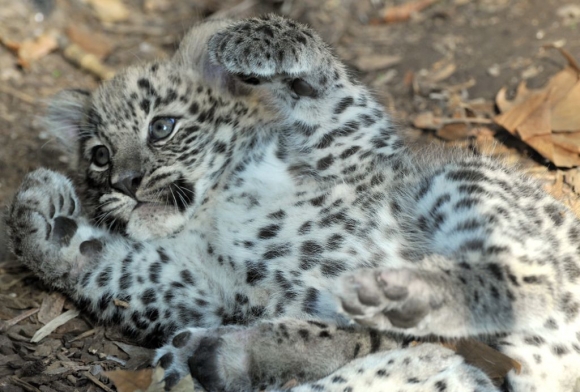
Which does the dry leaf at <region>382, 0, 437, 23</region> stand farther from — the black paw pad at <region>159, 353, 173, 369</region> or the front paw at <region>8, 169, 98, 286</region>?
the black paw pad at <region>159, 353, 173, 369</region>

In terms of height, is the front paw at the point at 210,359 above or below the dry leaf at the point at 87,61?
below

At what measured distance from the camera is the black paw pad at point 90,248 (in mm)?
4734

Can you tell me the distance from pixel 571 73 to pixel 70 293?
420cm

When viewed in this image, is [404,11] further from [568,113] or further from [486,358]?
[486,358]

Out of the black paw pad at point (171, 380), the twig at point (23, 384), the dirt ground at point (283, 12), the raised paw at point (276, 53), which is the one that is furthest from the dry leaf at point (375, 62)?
the twig at point (23, 384)

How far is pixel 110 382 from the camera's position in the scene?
13.3 ft

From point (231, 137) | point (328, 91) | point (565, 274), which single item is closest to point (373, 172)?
point (328, 91)

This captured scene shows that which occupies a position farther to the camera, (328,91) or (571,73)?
(571,73)

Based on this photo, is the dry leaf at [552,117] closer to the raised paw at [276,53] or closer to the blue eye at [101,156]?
the raised paw at [276,53]

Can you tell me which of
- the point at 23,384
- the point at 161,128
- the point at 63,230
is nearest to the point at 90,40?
the point at 161,128

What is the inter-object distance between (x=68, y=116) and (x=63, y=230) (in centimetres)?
105

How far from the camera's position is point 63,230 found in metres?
4.75

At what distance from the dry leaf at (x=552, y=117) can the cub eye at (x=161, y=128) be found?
263 centimetres

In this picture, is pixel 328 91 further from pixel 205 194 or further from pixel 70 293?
pixel 70 293
